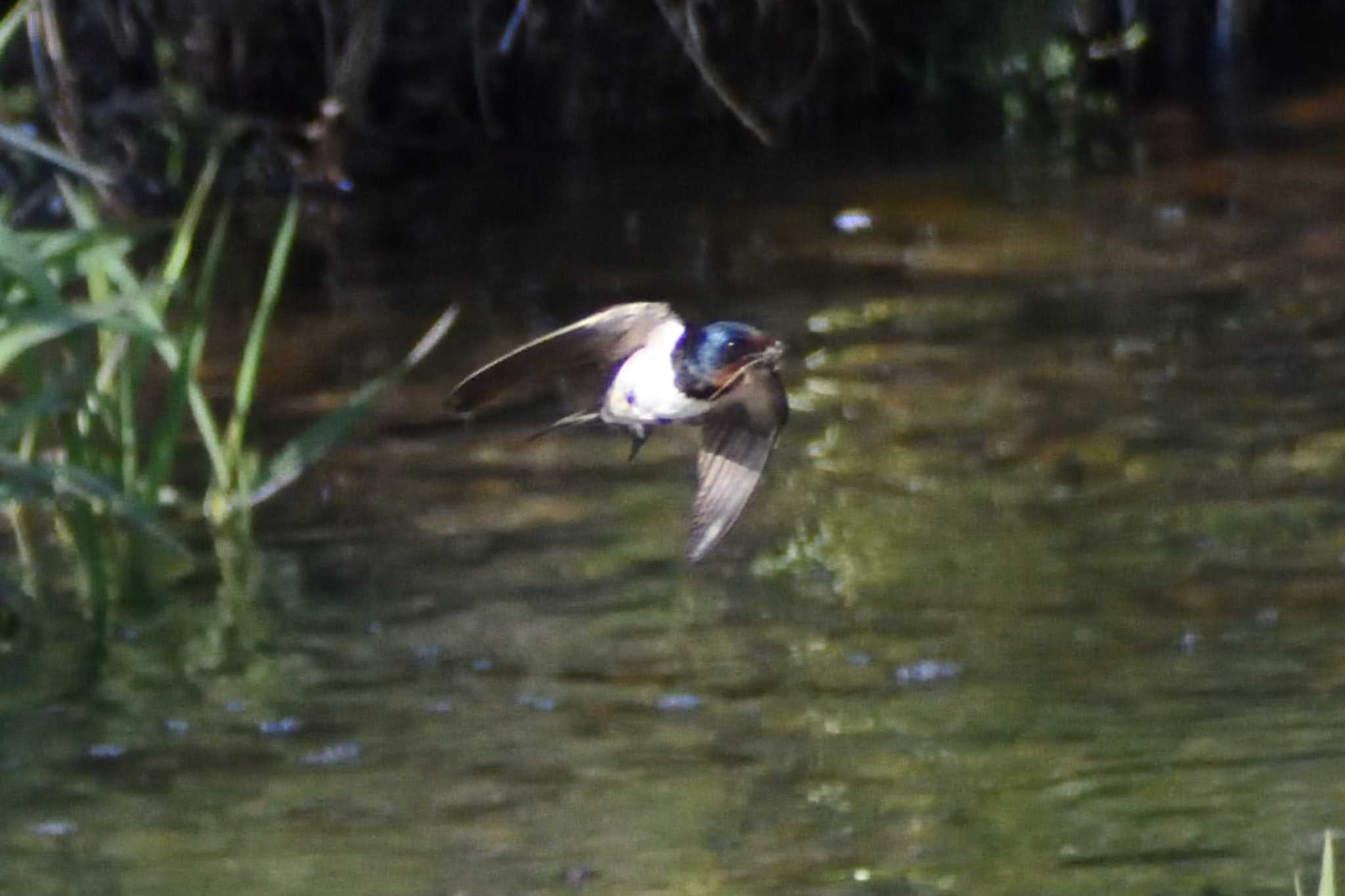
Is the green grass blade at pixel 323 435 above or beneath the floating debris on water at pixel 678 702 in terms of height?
above

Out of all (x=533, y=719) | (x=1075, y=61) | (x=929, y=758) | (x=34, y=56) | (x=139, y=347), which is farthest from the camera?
(x=1075, y=61)

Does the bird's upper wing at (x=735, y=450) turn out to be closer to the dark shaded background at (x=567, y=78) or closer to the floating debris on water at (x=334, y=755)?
the floating debris on water at (x=334, y=755)

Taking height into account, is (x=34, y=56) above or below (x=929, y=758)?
above

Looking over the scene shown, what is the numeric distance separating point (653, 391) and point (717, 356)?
15cm

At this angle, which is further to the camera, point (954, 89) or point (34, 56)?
point (954, 89)

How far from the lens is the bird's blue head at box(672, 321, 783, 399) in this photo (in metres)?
3.42

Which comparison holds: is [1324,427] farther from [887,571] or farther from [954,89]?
[954,89]

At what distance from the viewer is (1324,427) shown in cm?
563

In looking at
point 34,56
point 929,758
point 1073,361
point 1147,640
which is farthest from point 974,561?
point 34,56

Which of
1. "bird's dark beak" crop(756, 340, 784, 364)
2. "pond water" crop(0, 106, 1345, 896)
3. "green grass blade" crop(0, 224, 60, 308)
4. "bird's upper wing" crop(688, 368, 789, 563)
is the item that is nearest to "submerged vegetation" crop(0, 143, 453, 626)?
"green grass blade" crop(0, 224, 60, 308)

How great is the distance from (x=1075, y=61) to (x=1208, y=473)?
549 centimetres

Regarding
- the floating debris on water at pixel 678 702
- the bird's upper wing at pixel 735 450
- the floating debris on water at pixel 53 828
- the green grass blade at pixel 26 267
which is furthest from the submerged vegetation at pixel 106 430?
the bird's upper wing at pixel 735 450

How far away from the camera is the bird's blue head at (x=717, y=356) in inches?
134

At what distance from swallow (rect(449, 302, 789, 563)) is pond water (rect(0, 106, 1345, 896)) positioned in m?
0.51
